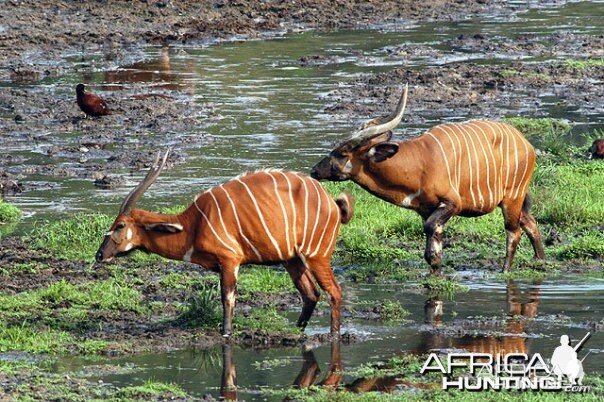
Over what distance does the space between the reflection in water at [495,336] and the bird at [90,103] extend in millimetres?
8328

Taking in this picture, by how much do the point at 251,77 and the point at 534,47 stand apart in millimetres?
5253

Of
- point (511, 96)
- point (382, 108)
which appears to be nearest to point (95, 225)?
point (382, 108)

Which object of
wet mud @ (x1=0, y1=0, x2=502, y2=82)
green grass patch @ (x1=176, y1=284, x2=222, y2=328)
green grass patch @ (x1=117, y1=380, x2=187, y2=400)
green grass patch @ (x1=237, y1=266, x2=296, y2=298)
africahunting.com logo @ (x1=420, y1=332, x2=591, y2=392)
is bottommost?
wet mud @ (x1=0, y1=0, x2=502, y2=82)

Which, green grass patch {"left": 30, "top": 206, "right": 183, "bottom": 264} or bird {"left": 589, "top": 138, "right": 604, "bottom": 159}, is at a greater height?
green grass patch {"left": 30, "top": 206, "right": 183, "bottom": 264}

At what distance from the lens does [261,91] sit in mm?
21109

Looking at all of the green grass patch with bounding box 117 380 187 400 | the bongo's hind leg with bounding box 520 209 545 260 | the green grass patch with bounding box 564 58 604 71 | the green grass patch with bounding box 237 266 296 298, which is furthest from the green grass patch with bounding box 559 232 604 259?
the green grass patch with bounding box 564 58 604 71

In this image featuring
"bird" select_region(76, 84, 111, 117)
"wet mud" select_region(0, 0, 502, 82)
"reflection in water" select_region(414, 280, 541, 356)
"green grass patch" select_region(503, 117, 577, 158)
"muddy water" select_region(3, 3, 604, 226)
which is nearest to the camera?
"reflection in water" select_region(414, 280, 541, 356)

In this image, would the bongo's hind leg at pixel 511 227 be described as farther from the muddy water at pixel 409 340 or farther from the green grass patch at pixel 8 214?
the green grass patch at pixel 8 214

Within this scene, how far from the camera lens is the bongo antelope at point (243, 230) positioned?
10.2 metres

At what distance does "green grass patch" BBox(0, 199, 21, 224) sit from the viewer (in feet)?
46.4

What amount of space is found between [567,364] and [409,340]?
4.50 ft

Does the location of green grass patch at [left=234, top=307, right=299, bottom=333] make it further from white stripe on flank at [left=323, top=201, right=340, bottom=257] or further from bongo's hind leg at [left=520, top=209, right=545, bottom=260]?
bongo's hind leg at [left=520, top=209, right=545, bottom=260]

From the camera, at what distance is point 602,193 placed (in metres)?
14.7

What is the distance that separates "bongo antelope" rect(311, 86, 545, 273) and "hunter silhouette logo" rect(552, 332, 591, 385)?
9.12 feet
